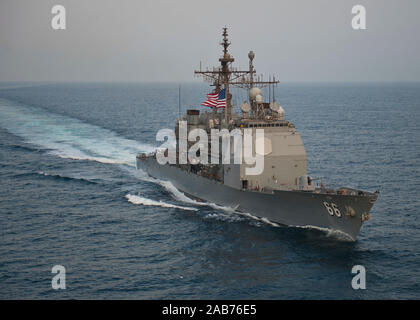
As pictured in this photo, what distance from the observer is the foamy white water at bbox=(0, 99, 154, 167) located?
49.0 metres

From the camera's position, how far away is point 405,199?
3266 cm

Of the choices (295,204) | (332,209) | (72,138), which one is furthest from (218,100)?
(72,138)

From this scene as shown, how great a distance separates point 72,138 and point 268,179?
33.8 m

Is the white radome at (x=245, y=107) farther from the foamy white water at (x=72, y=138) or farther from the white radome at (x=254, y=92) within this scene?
the foamy white water at (x=72, y=138)

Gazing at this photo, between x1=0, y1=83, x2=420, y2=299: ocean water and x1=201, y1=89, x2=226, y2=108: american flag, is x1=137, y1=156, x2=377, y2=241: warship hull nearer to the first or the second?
x1=0, y1=83, x2=420, y2=299: ocean water

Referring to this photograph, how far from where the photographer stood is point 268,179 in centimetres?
2980

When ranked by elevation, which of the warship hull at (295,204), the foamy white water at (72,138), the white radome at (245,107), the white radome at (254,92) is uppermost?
the white radome at (254,92)

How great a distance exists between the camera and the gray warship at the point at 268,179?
25844mm

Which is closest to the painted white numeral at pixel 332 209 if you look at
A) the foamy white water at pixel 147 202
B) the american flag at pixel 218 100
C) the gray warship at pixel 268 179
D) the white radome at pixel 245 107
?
the gray warship at pixel 268 179

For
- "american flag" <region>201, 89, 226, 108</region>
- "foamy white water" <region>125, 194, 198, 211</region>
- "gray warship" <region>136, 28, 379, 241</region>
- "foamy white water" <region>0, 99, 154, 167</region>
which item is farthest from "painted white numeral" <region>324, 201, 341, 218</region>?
"foamy white water" <region>0, 99, 154, 167</region>

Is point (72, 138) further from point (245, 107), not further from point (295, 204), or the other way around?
point (295, 204)

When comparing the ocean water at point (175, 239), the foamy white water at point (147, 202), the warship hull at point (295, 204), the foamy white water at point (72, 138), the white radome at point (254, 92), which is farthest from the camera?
the foamy white water at point (72, 138)

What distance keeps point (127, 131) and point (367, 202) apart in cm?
4463

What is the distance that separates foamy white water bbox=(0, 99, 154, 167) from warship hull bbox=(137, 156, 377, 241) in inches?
586
